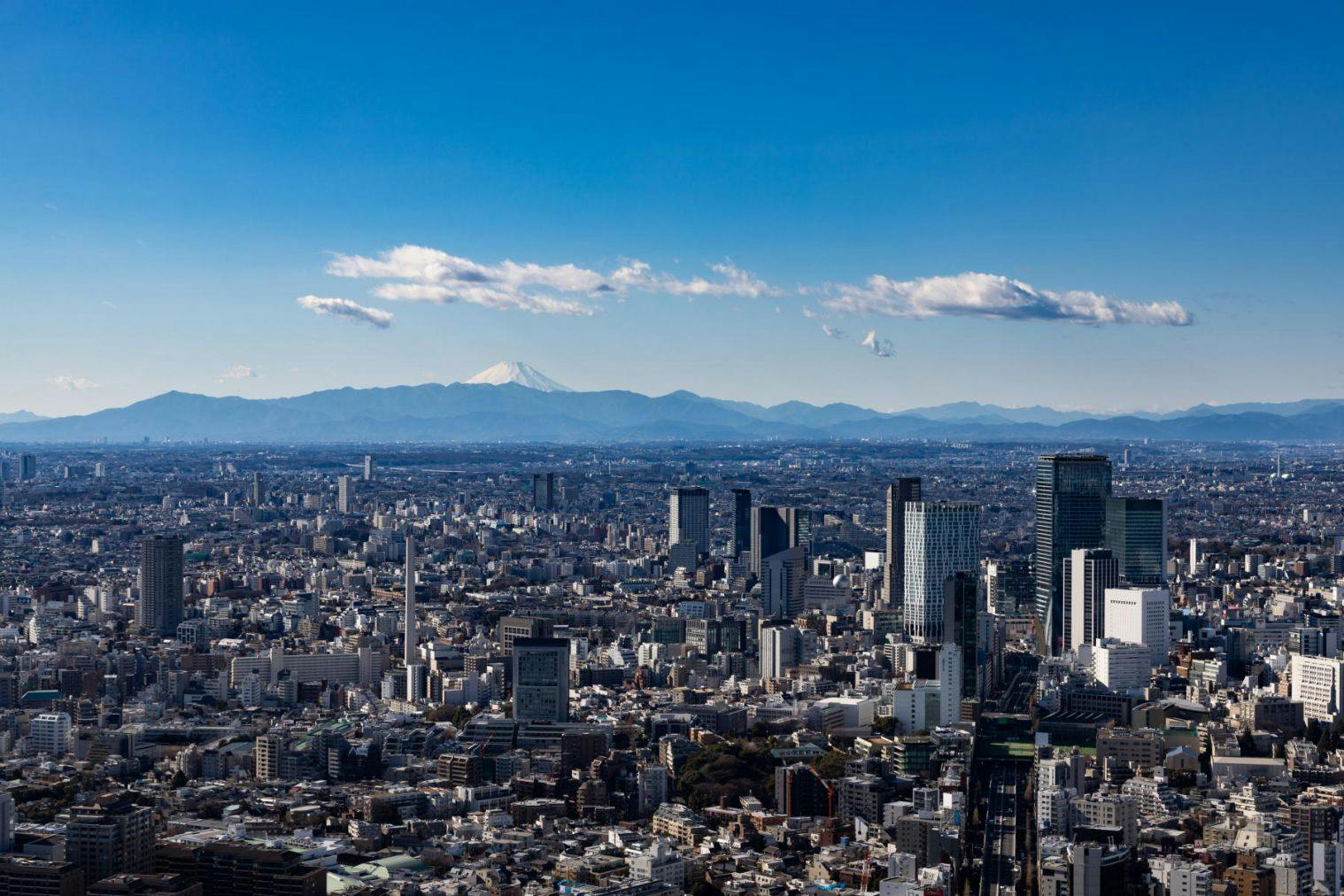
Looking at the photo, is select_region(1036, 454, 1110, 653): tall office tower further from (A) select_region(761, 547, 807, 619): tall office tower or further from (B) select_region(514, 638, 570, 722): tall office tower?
(B) select_region(514, 638, 570, 722): tall office tower

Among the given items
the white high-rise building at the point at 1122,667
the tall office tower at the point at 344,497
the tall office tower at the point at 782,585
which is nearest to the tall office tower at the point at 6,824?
the white high-rise building at the point at 1122,667

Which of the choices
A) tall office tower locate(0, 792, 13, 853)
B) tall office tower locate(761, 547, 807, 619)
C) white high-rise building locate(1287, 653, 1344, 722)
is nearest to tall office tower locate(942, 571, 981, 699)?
white high-rise building locate(1287, 653, 1344, 722)

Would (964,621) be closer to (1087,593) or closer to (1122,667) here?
(1122,667)

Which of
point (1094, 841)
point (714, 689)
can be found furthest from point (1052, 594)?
point (1094, 841)

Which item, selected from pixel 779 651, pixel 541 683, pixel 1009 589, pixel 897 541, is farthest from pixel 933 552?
pixel 541 683

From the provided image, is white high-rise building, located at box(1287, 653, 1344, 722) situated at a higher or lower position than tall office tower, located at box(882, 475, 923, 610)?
lower
